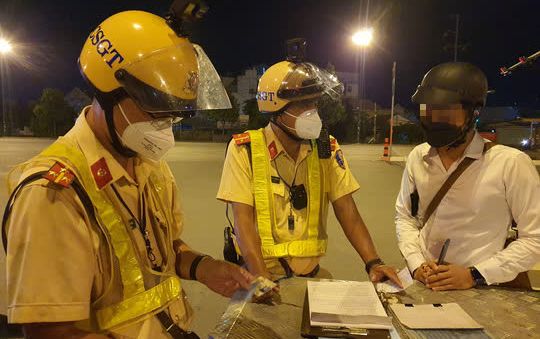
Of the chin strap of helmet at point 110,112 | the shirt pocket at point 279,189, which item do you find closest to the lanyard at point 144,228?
the chin strap of helmet at point 110,112

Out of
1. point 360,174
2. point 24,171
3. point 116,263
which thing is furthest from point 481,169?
point 360,174

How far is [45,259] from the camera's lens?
1210 mm

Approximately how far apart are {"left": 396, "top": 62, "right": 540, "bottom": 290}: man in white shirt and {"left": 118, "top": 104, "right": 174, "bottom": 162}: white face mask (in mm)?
1552

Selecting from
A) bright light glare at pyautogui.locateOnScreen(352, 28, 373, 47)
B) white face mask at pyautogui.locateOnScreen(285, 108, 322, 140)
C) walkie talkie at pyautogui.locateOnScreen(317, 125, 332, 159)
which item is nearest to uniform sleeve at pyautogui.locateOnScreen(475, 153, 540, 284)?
walkie talkie at pyautogui.locateOnScreen(317, 125, 332, 159)

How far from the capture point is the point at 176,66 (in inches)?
60.9

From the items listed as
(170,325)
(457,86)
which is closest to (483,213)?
(457,86)

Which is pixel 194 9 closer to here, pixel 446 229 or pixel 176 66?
pixel 176 66

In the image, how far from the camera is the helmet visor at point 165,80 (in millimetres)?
1505

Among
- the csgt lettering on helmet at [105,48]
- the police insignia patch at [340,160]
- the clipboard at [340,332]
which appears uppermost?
the csgt lettering on helmet at [105,48]

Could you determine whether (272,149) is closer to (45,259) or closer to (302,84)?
(302,84)

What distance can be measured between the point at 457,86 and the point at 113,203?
195 centimetres

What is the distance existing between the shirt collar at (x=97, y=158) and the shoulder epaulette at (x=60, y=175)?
12 cm

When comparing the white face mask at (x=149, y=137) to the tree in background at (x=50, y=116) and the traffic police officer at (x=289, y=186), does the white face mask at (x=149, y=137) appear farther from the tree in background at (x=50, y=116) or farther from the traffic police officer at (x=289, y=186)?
the tree in background at (x=50, y=116)

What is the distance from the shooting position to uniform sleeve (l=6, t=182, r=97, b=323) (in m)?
1.19
